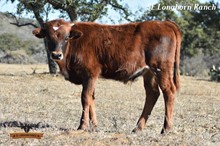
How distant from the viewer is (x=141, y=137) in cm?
830

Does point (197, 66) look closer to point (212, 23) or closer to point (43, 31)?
point (212, 23)

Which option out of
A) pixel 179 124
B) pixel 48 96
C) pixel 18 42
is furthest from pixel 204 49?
pixel 179 124

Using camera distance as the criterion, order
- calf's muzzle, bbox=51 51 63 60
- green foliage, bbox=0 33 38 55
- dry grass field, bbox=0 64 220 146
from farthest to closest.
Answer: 1. green foliage, bbox=0 33 38 55
2. calf's muzzle, bbox=51 51 63 60
3. dry grass field, bbox=0 64 220 146

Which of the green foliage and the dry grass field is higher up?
the dry grass field

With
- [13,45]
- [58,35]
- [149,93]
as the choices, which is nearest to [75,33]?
[58,35]

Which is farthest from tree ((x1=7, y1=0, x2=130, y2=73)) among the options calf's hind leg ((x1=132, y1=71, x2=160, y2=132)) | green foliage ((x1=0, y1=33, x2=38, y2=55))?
green foliage ((x1=0, y1=33, x2=38, y2=55))

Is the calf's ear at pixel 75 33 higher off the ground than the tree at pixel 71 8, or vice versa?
the calf's ear at pixel 75 33

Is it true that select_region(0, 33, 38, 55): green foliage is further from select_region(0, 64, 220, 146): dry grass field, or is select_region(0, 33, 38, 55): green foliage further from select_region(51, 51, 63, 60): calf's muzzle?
select_region(51, 51, 63, 60): calf's muzzle

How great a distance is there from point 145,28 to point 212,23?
38.0 metres

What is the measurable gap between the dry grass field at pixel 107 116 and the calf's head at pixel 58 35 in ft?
4.45

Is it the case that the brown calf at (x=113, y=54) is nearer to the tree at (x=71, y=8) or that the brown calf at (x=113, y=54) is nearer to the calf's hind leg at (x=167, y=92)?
the calf's hind leg at (x=167, y=92)

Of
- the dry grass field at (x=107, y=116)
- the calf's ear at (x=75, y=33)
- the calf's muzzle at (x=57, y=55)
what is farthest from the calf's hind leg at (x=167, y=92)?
the calf's muzzle at (x=57, y=55)

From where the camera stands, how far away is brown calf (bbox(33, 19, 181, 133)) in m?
9.22

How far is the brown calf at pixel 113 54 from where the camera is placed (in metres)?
9.22
